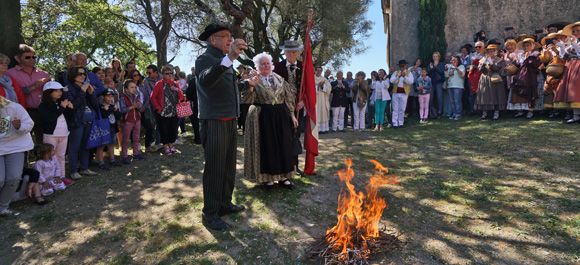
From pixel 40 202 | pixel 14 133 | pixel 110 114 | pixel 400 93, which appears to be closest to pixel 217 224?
pixel 40 202

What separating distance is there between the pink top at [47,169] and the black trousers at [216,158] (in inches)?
121

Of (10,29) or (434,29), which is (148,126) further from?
(434,29)

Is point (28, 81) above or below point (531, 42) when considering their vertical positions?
below

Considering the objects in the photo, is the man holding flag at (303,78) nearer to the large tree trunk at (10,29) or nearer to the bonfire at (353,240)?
the bonfire at (353,240)

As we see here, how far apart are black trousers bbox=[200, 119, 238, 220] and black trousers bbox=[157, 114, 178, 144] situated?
426 centimetres

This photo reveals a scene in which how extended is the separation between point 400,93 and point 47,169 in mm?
10208

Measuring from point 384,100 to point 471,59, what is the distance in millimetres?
3379

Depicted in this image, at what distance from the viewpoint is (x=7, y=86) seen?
5.26 m

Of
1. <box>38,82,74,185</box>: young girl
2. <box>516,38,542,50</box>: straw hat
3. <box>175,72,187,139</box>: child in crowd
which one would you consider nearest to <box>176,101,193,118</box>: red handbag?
<box>175,72,187,139</box>: child in crowd

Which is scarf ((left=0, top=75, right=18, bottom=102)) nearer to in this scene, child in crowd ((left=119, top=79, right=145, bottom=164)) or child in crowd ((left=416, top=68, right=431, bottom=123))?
child in crowd ((left=119, top=79, right=145, bottom=164))

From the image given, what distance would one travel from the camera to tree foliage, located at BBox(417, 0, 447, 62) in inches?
560

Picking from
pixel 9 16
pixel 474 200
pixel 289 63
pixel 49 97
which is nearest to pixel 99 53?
pixel 9 16

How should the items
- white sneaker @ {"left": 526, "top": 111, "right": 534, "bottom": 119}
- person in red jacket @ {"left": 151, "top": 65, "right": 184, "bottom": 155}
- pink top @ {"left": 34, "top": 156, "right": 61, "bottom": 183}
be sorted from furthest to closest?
white sneaker @ {"left": 526, "top": 111, "right": 534, "bottom": 119} → person in red jacket @ {"left": 151, "top": 65, "right": 184, "bottom": 155} → pink top @ {"left": 34, "top": 156, "right": 61, "bottom": 183}

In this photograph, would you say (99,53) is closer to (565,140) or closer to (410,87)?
(410,87)
